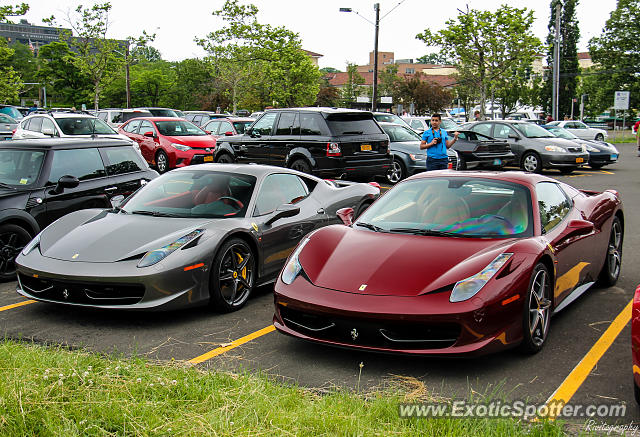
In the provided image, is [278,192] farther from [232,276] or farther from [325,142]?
[325,142]

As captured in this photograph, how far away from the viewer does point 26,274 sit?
19.6 feet

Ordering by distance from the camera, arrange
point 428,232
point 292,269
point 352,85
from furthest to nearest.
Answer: point 352,85
point 428,232
point 292,269

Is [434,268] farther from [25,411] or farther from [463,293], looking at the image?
[25,411]

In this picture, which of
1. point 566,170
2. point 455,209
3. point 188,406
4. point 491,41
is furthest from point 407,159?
point 491,41

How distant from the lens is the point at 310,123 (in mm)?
15234

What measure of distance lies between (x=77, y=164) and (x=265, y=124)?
789cm

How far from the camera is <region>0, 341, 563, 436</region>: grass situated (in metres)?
3.41

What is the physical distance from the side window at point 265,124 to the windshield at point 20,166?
318 inches

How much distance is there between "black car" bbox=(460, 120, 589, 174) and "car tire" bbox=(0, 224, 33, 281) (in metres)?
16.1

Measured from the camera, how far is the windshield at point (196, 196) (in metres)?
6.70

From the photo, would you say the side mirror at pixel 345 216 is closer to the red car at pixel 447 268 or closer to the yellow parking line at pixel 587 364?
the red car at pixel 447 268

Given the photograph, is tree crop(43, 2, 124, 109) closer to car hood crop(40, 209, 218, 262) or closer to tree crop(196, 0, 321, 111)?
tree crop(196, 0, 321, 111)

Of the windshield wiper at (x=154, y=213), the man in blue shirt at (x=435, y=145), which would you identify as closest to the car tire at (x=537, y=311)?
the windshield wiper at (x=154, y=213)

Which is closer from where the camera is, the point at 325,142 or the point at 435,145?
the point at 435,145
